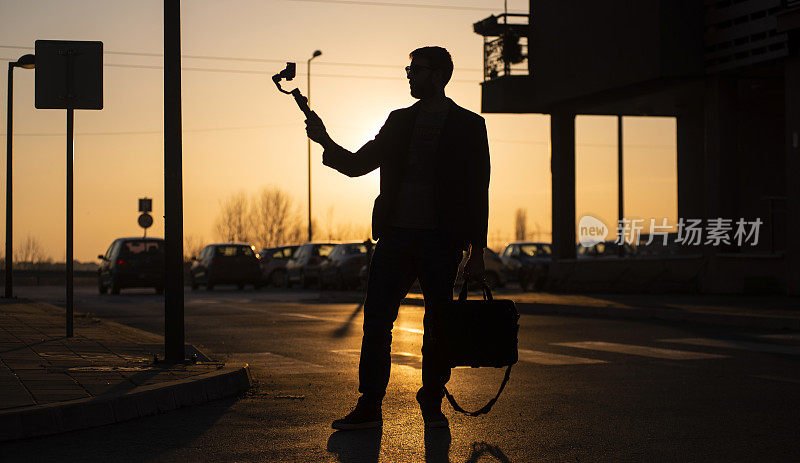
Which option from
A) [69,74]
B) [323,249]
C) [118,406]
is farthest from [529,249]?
[118,406]

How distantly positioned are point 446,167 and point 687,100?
2211 cm

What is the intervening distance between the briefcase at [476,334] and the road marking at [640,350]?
5.04m

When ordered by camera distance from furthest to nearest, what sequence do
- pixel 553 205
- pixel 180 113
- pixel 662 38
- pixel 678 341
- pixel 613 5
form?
pixel 553 205 → pixel 613 5 → pixel 662 38 → pixel 678 341 → pixel 180 113

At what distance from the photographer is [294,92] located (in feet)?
19.6

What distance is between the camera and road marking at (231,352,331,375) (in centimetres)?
942

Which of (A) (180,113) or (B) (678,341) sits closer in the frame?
(A) (180,113)

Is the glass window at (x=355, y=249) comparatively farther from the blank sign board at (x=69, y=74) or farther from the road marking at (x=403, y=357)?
the blank sign board at (x=69, y=74)

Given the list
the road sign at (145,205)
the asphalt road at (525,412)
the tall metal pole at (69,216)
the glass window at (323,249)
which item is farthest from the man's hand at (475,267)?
the road sign at (145,205)

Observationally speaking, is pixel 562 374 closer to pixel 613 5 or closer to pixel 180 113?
pixel 180 113

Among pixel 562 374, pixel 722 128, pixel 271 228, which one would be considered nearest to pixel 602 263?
pixel 722 128

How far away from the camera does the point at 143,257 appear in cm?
3161

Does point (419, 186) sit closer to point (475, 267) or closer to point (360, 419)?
point (475, 267)

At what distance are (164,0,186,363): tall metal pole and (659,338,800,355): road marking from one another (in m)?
5.96

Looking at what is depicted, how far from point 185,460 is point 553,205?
23491 mm
